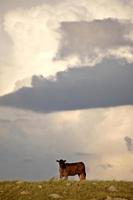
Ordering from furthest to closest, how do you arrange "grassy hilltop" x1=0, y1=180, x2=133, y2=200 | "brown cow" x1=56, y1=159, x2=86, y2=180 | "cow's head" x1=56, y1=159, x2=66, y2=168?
"cow's head" x1=56, y1=159, x2=66, y2=168 < "brown cow" x1=56, y1=159, x2=86, y2=180 < "grassy hilltop" x1=0, y1=180, x2=133, y2=200

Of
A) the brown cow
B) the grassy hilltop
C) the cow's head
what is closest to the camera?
the grassy hilltop

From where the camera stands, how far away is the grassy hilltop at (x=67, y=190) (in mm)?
39594

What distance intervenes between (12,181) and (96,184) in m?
7.33

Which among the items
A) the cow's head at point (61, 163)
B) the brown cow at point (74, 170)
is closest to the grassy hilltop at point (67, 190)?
the brown cow at point (74, 170)

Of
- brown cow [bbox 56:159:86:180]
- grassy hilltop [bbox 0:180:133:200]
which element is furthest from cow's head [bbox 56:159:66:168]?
grassy hilltop [bbox 0:180:133:200]

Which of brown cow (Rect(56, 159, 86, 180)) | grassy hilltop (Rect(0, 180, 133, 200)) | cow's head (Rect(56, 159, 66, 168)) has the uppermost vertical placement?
cow's head (Rect(56, 159, 66, 168))

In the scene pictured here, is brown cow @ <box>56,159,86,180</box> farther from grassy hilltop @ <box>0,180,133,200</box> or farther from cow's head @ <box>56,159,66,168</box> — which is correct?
grassy hilltop @ <box>0,180,133,200</box>

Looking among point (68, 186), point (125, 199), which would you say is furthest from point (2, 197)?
point (125, 199)

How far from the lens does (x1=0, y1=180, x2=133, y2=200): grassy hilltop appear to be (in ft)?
130

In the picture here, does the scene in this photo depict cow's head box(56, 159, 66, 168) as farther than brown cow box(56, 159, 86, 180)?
Yes

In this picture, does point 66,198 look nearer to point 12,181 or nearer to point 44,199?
point 44,199

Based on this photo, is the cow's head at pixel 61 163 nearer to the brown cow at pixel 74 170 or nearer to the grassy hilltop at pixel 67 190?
the brown cow at pixel 74 170

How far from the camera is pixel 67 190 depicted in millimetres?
40812

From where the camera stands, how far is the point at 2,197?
39938mm
